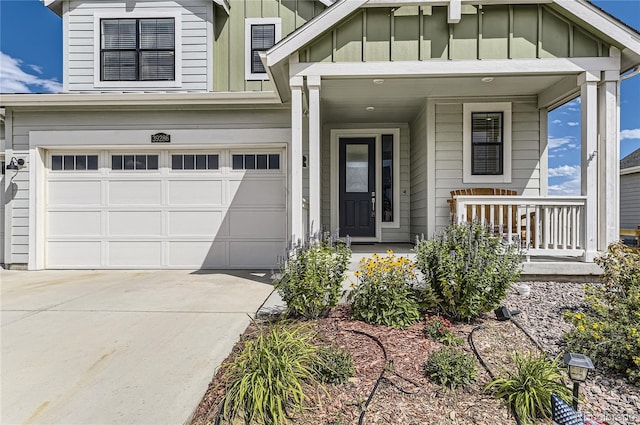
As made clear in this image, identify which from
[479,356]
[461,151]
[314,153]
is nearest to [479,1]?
[461,151]

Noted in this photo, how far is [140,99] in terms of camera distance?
20.2 ft

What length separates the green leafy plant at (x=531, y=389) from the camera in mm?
1975

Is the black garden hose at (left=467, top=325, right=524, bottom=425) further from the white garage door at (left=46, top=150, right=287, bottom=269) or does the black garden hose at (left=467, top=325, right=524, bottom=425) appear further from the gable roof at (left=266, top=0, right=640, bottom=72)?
the white garage door at (left=46, top=150, right=287, bottom=269)

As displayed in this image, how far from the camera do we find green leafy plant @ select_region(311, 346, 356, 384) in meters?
2.28

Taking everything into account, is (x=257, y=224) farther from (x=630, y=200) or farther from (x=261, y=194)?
(x=630, y=200)

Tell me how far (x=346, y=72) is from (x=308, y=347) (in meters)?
3.56

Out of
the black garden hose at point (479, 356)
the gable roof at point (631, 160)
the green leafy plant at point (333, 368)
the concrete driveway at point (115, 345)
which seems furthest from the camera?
the gable roof at point (631, 160)

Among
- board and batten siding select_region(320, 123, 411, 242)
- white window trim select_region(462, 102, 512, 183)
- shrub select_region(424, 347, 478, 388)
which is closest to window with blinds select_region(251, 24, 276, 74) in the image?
board and batten siding select_region(320, 123, 411, 242)

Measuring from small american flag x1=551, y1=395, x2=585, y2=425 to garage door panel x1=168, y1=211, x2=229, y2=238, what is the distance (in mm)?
5506

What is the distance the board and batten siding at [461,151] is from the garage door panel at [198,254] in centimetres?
387

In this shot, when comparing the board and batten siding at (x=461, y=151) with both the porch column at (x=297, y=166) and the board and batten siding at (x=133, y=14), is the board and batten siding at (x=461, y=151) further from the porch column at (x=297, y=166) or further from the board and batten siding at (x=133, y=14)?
the board and batten siding at (x=133, y=14)

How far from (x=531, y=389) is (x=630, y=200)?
48.7ft

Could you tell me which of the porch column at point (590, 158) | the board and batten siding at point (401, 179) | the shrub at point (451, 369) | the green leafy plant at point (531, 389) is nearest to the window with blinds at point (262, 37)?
the board and batten siding at point (401, 179)

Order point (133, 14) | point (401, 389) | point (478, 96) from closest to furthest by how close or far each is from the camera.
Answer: point (401, 389) < point (478, 96) < point (133, 14)
